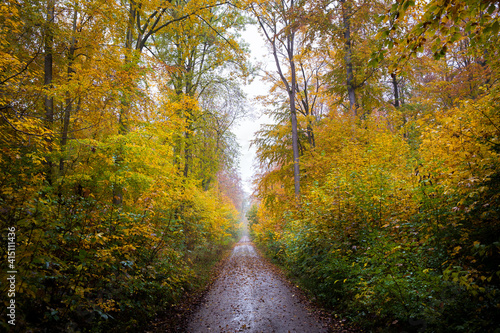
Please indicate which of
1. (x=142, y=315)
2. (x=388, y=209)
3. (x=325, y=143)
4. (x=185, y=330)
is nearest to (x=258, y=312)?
(x=185, y=330)

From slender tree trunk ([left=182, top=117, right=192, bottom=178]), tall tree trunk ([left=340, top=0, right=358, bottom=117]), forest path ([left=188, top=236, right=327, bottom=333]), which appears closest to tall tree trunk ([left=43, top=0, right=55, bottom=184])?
forest path ([left=188, top=236, right=327, bottom=333])

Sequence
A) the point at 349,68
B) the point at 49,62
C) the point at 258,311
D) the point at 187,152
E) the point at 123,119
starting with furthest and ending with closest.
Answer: the point at 187,152 < the point at 349,68 < the point at 123,119 < the point at 49,62 < the point at 258,311

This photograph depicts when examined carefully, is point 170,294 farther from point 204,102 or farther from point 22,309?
point 204,102

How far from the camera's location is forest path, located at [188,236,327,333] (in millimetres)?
4773

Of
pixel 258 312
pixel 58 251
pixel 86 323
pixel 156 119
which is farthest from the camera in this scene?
pixel 156 119

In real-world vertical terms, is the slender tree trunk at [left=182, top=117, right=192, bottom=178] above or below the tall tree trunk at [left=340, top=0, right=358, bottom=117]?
below

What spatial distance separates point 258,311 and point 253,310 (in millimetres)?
152

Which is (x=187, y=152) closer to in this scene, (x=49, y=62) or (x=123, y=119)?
(x=123, y=119)

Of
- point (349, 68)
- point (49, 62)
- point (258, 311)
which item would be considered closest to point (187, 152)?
point (49, 62)

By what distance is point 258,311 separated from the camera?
5.66 metres

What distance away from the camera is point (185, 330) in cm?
476

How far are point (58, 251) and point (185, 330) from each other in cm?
296

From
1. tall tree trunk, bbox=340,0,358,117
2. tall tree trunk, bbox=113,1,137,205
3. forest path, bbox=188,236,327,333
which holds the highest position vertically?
tall tree trunk, bbox=340,0,358,117

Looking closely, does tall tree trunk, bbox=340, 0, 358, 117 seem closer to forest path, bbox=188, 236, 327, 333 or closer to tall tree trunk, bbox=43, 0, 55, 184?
forest path, bbox=188, 236, 327, 333
